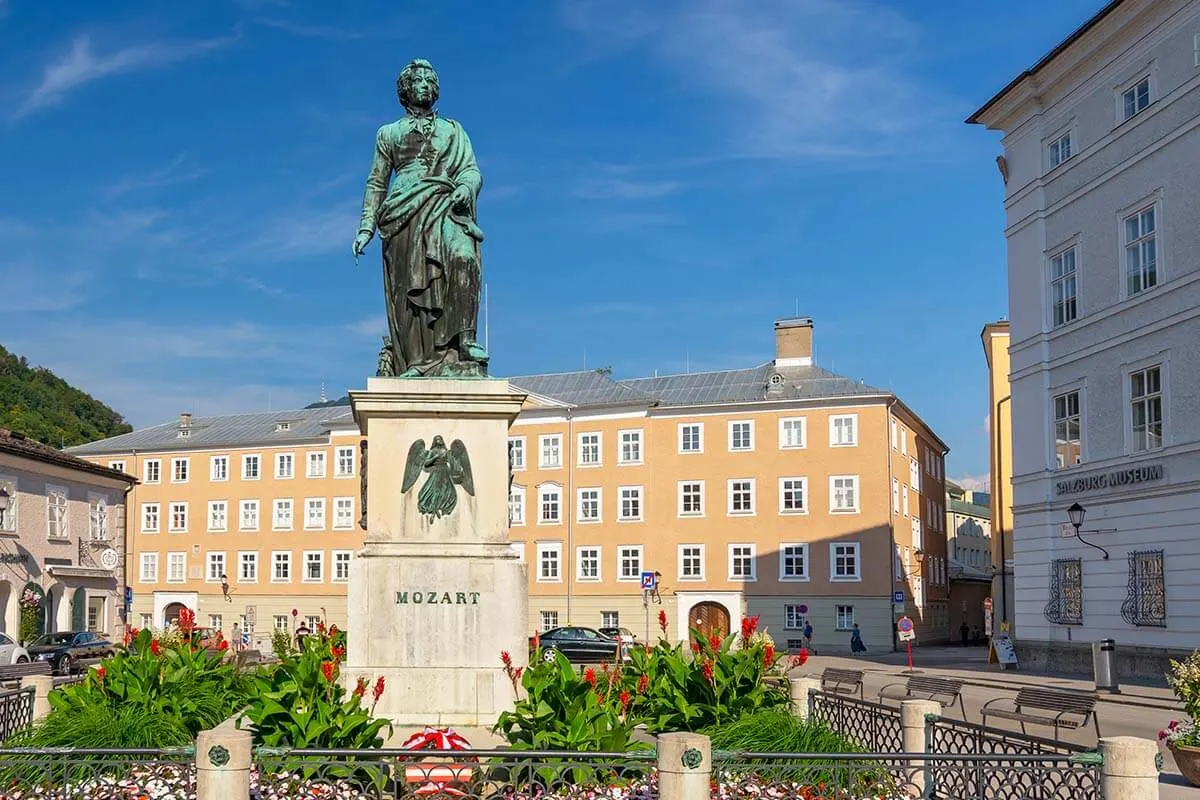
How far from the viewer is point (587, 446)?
199 ft

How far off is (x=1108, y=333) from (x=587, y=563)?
33.2 meters

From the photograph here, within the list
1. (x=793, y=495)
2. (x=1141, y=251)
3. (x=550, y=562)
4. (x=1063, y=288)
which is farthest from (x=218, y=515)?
(x=1141, y=251)

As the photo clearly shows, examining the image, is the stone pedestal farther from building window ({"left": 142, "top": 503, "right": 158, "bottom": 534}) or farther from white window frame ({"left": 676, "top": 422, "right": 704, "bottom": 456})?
building window ({"left": 142, "top": 503, "right": 158, "bottom": 534})

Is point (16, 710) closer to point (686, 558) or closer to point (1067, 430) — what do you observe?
point (1067, 430)

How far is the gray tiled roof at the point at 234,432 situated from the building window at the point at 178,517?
122 inches

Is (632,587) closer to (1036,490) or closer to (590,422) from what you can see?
(590,422)

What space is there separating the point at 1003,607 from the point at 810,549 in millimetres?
9821

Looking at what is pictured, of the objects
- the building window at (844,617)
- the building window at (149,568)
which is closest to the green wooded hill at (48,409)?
the building window at (149,568)

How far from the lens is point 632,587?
193ft

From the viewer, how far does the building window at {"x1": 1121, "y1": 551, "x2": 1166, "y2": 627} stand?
91.8ft

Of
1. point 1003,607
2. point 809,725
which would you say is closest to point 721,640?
point 809,725

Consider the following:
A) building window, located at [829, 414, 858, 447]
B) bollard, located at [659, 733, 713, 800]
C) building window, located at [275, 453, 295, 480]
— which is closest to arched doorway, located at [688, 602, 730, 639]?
building window, located at [829, 414, 858, 447]

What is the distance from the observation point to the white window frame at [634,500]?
194 feet

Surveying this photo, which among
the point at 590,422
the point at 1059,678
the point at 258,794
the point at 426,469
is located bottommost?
the point at 1059,678
